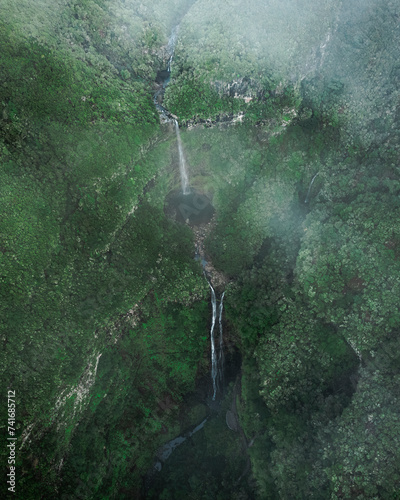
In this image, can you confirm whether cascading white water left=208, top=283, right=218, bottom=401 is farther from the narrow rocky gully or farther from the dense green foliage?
the dense green foliage

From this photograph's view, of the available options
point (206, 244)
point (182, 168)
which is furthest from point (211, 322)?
point (182, 168)

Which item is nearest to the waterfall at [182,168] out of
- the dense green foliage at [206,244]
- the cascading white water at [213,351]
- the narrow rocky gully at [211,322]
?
the narrow rocky gully at [211,322]

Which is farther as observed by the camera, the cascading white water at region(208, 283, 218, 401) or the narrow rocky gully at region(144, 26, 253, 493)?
the cascading white water at region(208, 283, 218, 401)

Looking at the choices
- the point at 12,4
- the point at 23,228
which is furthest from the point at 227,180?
the point at 12,4

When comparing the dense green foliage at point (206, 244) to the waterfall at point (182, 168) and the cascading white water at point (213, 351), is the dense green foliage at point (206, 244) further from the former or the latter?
the cascading white water at point (213, 351)

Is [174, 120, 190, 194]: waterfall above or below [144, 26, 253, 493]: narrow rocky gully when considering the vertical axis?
above

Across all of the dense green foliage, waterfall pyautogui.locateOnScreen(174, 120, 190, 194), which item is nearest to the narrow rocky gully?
waterfall pyautogui.locateOnScreen(174, 120, 190, 194)

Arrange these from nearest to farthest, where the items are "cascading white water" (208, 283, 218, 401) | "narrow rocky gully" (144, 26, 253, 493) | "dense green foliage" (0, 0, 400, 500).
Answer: "dense green foliage" (0, 0, 400, 500)
"narrow rocky gully" (144, 26, 253, 493)
"cascading white water" (208, 283, 218, 401)

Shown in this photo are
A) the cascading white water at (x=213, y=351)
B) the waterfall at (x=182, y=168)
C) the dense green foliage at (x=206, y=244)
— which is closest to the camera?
the dense green foliage at (x=206, y=244)

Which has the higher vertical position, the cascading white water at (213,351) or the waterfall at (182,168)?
the waterfall at (182,168)

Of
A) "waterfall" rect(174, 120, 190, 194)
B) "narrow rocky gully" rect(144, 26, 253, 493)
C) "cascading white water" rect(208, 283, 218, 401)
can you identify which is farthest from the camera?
"cascading white water" rect(208, 283, 218, 401)

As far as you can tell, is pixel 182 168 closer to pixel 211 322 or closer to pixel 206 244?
pixel 206 244
